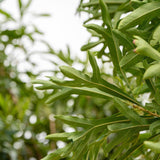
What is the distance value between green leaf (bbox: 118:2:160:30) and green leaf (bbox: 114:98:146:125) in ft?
0.41

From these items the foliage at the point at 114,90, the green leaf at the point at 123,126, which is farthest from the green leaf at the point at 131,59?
the green leaf at the point at 123,126

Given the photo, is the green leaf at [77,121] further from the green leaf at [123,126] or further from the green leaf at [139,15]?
the green leaf at [139,15]

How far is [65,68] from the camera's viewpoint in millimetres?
452

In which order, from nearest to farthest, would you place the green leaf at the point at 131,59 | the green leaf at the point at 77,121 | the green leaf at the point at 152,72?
the green leaf at the point at 152,72, the green leaf at the point at 131,59, the green leaf at the point at 77,121

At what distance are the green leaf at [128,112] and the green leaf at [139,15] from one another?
0.41 ft

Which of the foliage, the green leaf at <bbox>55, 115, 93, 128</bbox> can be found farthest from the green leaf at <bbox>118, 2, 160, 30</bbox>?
the green leaf at <bbox>55, 115, 93, 128</bbox>

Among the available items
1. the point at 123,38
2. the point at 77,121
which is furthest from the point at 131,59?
the point at 77,121

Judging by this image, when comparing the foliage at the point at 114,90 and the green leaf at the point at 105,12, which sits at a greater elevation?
the green leaf at the point at 105,12

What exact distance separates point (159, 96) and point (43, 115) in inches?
55.8

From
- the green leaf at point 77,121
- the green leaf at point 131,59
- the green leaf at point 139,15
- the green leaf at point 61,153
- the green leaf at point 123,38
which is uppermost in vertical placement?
the green leaf at point 139,15

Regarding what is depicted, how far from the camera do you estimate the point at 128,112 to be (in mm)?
469

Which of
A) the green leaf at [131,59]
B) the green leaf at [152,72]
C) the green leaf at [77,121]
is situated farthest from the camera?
the green leaf at [77,121]

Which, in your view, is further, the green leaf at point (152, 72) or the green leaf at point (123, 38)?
the green leaf at point (123, 38)

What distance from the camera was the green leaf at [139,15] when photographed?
0.39 metres
